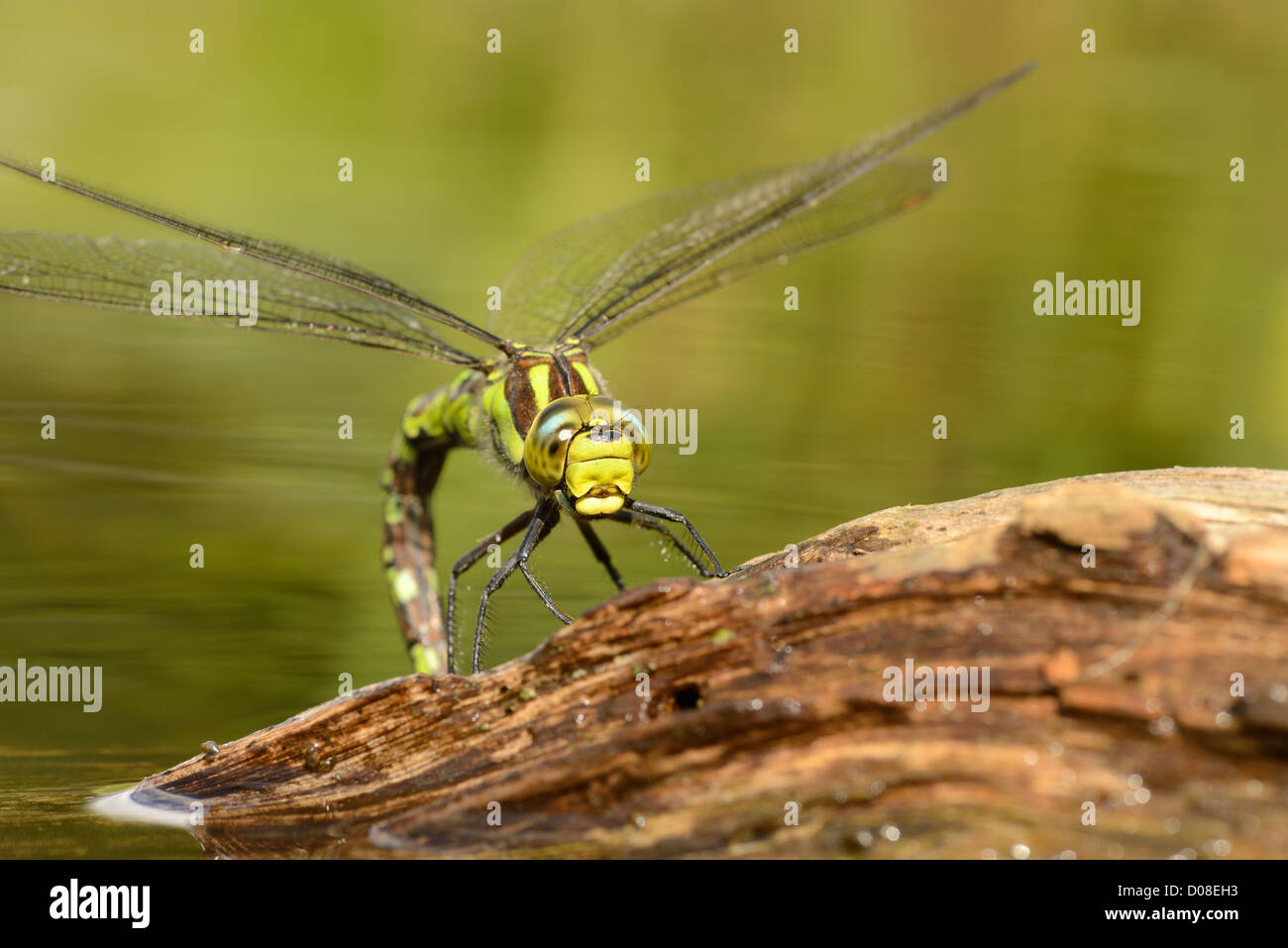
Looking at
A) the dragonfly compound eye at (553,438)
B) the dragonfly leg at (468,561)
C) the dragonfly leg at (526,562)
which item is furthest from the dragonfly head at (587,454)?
the dragonfly leg at (468,561)

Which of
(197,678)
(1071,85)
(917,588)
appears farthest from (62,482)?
(1071,85)

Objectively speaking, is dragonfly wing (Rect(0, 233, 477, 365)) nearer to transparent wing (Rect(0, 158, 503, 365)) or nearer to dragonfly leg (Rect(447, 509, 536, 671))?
transparent wing (Rect(0, 158, 503, 365))

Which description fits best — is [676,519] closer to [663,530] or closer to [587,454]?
[663,530]

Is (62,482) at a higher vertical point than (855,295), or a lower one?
lower

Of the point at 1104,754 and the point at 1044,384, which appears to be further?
the point at 1044,384

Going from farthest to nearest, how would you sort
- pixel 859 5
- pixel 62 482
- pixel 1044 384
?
pixel 859 5 < pixel 1044 384 < pixel 62 482

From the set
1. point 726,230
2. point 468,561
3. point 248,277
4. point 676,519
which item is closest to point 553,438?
point 676,519
